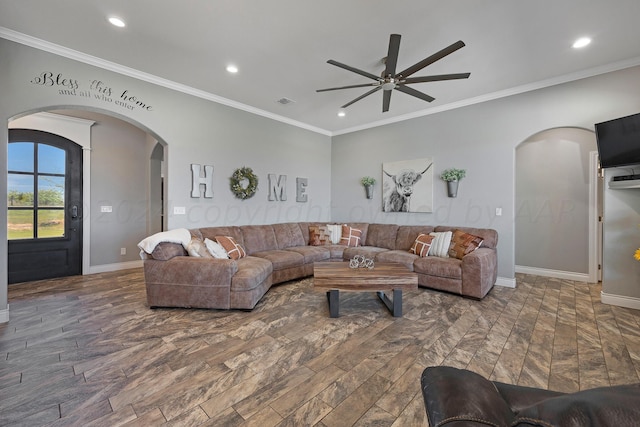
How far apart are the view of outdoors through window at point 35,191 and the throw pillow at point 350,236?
15.8ft

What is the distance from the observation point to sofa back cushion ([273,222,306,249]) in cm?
496

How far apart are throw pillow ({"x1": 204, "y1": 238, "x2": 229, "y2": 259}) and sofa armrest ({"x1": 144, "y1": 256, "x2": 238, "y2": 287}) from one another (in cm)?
41

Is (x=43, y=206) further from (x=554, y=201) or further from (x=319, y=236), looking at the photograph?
(x=554, y=201)

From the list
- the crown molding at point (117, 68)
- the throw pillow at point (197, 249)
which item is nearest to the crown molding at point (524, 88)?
the crown molding at point (117, 68)

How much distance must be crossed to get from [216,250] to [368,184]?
10.9 ft

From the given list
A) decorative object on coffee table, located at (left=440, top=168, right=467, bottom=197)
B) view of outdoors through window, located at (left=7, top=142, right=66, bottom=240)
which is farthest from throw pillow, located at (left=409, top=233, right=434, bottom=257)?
view of outdoors through window, located at (left=7, top=142, right=66, bottom=240)

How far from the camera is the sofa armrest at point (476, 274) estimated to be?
3.44 meters

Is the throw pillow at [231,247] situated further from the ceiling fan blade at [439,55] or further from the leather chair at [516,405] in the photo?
the leather chair at [516,405]

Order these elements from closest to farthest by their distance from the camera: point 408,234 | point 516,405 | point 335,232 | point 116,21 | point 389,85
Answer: point 516,405 < point 116,21 < point 389,85 < point 408,234 < point 335,232

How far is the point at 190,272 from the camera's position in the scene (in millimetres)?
3074

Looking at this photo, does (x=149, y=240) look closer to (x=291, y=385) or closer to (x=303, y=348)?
(x=303, y=348)

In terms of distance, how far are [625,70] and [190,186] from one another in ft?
19.0

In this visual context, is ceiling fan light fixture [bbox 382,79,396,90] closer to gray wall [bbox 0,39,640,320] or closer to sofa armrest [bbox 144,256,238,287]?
gray wall [bbox 0,39,640,320]

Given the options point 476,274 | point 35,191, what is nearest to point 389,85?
point 476,274
